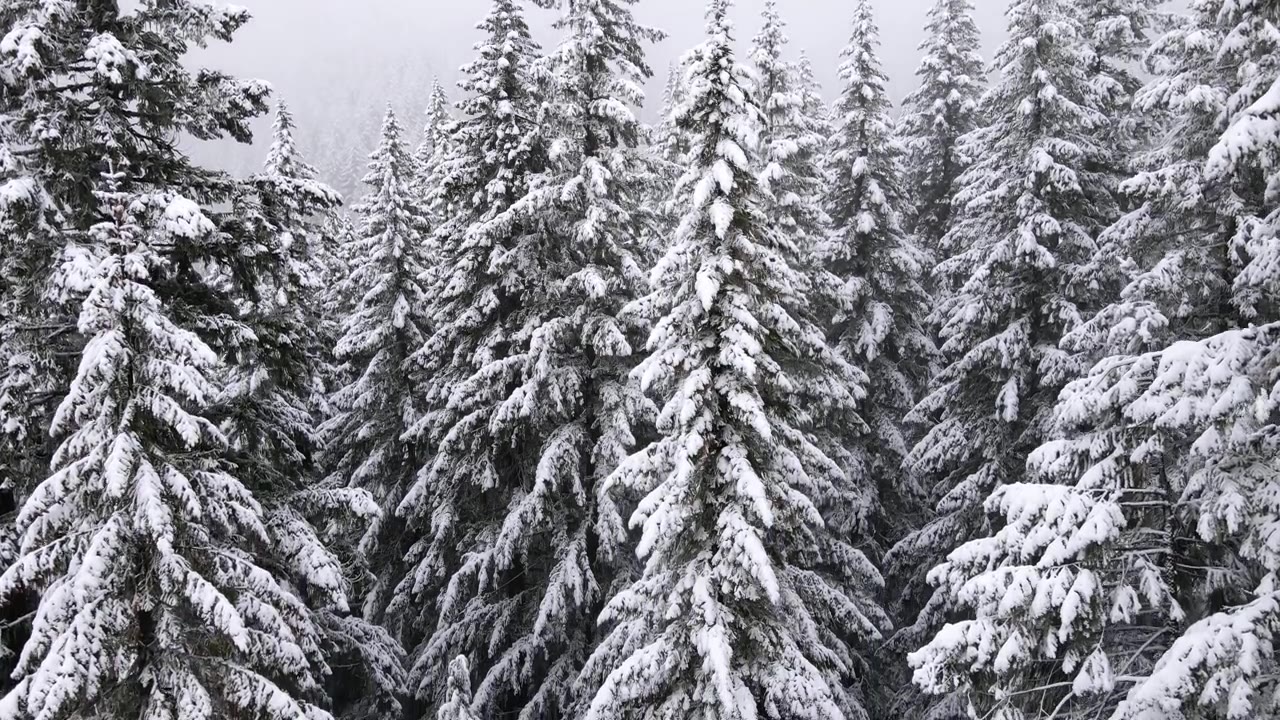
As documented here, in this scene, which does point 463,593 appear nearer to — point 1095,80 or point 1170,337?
point 1170,337

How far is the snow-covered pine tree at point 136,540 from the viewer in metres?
6.80

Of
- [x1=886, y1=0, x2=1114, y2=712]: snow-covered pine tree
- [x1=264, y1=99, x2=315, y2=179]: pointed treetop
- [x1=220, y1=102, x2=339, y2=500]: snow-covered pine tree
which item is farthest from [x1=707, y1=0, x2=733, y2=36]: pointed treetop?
[x1=264, y1=99, x2=315, y2=179]: pointed treetop

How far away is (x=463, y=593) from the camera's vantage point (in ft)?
48.1

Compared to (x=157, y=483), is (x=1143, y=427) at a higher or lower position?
lower

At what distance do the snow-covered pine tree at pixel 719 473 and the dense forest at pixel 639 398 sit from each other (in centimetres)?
6

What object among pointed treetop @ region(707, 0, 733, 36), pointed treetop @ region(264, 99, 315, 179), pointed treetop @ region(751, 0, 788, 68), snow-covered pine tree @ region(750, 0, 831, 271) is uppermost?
pointed treetop @ region(264, 99, 315, 179)

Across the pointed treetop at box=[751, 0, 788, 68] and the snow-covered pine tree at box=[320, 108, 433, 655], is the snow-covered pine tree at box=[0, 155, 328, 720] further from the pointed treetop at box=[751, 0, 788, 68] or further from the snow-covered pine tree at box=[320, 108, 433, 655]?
the pointed treetop at box=[751, 0, 788, 68]

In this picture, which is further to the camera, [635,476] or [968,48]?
[968,48]

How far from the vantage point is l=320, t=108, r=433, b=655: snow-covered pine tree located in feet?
57.9

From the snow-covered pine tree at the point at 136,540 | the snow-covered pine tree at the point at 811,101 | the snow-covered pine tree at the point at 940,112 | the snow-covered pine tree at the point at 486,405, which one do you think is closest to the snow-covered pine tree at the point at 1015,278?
the snow-covered pine tree at the point at 811,101

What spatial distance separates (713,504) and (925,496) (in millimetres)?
10821

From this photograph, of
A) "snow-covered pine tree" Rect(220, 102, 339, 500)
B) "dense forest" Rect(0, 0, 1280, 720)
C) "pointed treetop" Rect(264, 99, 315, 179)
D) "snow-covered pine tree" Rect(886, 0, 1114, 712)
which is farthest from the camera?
"pointed treetop" Rect(264, 99, 315, 179)

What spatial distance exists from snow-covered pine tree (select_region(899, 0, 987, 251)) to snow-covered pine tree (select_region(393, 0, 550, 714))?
13.2 m

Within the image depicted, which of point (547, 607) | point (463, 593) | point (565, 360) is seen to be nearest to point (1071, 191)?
point (565, 360)
